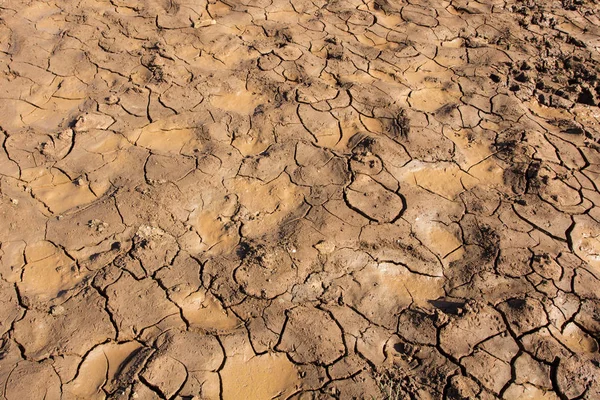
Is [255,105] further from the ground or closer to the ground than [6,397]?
further from the ground

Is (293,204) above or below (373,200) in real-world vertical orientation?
below

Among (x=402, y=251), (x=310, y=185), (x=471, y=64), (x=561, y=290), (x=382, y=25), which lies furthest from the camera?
(x=382, y=25)

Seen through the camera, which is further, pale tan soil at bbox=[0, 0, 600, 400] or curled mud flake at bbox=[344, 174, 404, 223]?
curled mud flake at bbox=[344, 174, 404, 223]

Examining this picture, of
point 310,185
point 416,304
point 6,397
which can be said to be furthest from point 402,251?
point 6,397

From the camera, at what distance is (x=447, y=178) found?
10.6ft

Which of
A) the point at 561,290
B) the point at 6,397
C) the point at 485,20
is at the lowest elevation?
the point at 6,397

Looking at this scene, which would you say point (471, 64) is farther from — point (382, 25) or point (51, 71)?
point (51, 71)

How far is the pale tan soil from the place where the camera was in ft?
7.68

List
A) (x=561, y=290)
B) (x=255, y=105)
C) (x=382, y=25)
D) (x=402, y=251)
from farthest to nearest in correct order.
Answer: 1. (x=382, y=25)
2. (x=255, y=105)
3. (x=402, y=251)
4. (x=561, y=290)

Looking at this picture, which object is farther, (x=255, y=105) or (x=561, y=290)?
(x=255, y=105)

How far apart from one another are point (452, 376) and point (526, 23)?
3861 mm

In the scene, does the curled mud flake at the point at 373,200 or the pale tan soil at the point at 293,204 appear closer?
the pale tan soil at the point at 293,204

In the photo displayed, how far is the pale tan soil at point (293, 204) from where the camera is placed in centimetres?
234

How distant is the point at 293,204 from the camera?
9.98 ft
